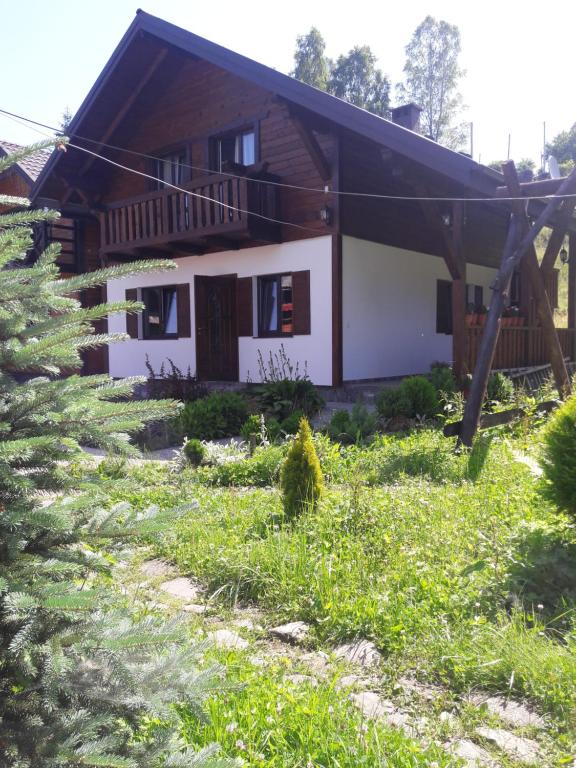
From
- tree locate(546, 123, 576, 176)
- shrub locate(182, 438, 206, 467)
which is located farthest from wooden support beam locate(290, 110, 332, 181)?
tree locate(546, 123, 576, 176)

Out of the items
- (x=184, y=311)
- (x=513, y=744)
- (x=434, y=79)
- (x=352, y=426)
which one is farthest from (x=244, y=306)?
→ (x=434, y=79)

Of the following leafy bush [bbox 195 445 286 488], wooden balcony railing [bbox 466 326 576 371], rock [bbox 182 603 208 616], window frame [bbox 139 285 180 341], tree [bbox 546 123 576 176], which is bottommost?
rock [bbox 182 603 208 616]

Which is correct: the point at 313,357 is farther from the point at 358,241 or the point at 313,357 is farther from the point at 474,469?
the point at 474,469

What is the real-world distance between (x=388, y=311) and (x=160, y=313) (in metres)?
5.20

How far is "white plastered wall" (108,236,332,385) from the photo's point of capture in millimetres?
11359

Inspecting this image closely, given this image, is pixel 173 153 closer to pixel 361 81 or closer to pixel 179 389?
pixel 179 389

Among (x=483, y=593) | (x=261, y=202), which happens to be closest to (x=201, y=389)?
(x=261, y=202)

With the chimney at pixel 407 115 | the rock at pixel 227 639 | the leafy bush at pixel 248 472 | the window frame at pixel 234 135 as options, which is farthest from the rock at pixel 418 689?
the chimney at pixel 407 115

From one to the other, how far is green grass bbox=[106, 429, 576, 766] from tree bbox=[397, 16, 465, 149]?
108 feet

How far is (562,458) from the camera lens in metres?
3.54

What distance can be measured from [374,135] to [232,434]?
4626mm

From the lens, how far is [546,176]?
10695 mm

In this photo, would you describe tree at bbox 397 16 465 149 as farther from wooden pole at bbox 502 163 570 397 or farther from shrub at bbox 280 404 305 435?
shrub at bbox 280 404 305 435

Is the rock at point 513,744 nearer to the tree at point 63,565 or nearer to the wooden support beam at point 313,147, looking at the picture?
the tree at point 63,565
